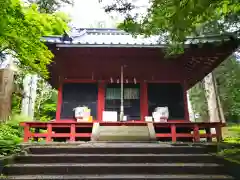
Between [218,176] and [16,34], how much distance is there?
201 inches

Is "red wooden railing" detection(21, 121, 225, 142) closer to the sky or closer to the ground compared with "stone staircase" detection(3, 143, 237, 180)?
closer to the sky

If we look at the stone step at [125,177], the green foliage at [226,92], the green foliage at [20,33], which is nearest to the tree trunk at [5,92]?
the green foliage at [20,33]

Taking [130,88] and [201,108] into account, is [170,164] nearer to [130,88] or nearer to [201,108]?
[130,88]

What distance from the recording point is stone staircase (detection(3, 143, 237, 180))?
13.6ft

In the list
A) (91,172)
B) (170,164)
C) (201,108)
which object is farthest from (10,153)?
(201,108)

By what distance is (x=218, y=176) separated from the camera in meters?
4.08

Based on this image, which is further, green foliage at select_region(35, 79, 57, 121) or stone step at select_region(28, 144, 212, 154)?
green foliage at select_region(35, 79, 57, 121)

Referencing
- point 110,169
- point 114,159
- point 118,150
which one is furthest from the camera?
point 118,150

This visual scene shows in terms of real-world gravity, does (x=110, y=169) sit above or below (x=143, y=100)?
below

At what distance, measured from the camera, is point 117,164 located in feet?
14.8

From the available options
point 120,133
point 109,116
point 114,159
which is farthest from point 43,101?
point 114,159

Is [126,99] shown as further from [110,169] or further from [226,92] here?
[226,92]

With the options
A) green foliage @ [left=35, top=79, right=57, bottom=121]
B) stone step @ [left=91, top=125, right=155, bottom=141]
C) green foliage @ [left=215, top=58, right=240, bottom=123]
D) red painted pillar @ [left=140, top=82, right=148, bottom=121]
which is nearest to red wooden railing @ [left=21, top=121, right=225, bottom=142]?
stone step @ [left=91, top=125, right=155, bottom=141]

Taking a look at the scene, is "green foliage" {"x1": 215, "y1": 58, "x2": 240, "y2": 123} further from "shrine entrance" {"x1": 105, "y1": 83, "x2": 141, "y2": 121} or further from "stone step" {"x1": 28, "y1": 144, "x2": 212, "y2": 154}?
"stone step" {"x1": 28, "y1": 144, "x2": 212, "y2": 154}
